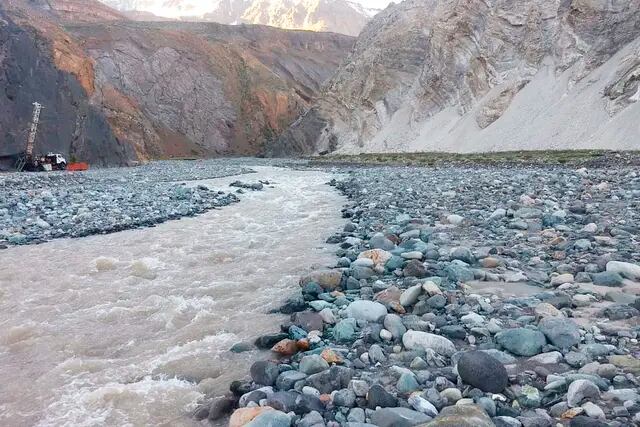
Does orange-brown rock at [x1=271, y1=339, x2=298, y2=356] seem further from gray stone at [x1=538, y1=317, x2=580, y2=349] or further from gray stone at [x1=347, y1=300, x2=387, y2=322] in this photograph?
gray stone at [x1=538, y1=317, x2=580, y2=349]

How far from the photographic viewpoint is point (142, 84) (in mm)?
78812

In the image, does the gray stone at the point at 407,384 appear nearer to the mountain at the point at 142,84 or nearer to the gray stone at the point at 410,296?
the gray stone at the point at 410,296

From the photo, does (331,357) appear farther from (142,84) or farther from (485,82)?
(142,84)

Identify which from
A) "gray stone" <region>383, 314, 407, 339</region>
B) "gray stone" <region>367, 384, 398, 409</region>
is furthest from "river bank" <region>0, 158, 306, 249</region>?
"gray stone" <region>367, 384, 398, 409</region>

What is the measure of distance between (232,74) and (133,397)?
91.2 metres

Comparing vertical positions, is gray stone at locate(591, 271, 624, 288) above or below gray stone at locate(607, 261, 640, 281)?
below

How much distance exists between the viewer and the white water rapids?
158 inches

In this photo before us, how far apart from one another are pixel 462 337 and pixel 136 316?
13.1ft

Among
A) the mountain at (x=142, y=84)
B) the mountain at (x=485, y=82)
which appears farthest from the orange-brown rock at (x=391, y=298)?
the mountain at (x=142, y=84)

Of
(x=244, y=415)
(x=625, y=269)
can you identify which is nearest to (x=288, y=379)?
(x=244, y=415)

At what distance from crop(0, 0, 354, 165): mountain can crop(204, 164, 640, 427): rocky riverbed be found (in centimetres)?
3616

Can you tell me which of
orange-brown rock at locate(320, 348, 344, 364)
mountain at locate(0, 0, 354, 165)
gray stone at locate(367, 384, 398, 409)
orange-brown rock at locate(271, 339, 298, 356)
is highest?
mountain at locate(0, 0, 354, 165)

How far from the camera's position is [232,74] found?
89500mm

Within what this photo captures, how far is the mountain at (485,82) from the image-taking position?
3350 centimetres
